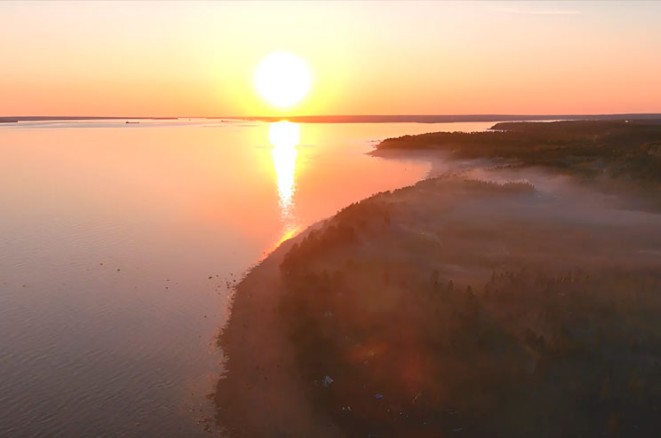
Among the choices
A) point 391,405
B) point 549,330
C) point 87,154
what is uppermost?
point 549,330

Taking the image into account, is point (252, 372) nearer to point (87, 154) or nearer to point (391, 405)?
point (391, 405)

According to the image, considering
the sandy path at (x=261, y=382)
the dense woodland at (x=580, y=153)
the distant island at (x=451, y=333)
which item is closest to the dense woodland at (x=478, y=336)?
the distant island at (x=451, y=333)

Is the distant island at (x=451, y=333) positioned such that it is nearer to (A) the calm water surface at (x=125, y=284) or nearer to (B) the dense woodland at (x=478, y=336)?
(B) the dense woodland at (x=478, y=336)

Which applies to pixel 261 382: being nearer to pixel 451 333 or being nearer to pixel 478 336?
pixel 451 333

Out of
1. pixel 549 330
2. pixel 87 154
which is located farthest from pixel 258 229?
pixel 87 154

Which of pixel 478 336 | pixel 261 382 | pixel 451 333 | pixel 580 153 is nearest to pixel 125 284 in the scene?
pixel 261 382

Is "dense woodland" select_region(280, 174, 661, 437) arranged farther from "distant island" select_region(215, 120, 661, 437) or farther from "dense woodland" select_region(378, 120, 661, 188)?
"dense woodland" select_region(378, 120, 661, 188)
